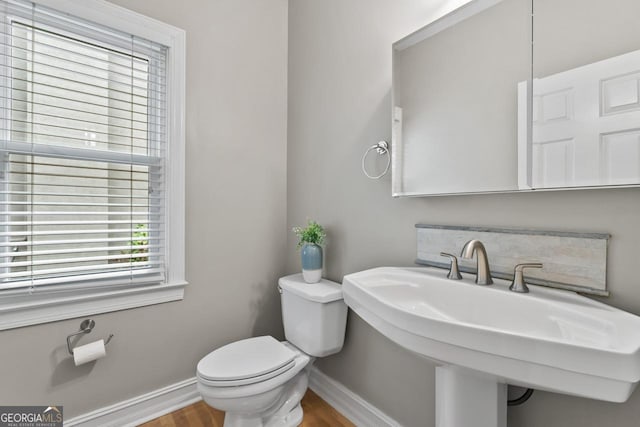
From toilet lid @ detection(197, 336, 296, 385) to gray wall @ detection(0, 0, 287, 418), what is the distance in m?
0.39

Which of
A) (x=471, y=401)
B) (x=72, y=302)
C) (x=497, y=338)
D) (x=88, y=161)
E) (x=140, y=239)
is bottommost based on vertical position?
(x=471, y=401)

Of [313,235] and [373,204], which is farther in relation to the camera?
[313,235]

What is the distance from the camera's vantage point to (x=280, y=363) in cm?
136

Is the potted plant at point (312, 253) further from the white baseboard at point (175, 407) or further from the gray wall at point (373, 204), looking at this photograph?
the white baseboard at point (175, 407)

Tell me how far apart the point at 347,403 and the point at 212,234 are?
1179 mm

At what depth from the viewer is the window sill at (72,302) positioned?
1284mm

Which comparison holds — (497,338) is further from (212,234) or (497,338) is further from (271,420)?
(212,234)

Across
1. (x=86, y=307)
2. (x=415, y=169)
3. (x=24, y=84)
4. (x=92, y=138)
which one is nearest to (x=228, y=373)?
(x=86, y=307)

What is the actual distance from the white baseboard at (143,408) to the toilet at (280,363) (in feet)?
1.42

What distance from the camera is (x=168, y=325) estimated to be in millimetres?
1660

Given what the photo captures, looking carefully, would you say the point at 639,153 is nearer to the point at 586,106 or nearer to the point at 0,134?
the point at 586,106

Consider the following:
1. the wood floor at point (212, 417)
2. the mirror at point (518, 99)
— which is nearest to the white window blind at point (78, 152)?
the wood floor at point (212, 417)

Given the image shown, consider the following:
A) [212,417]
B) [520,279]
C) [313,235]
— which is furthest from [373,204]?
[212,417]

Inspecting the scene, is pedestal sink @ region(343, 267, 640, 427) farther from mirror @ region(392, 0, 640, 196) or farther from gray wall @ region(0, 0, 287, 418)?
gray wall @ region(0, 0, 287, 418)
